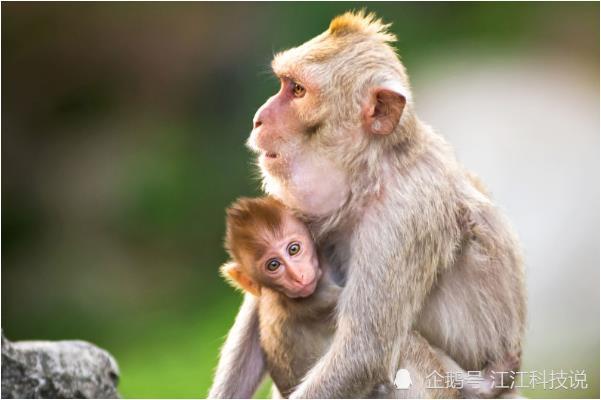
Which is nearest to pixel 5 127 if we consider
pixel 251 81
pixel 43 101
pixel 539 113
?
pixel 43 101

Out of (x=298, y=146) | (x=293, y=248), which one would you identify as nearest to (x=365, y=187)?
(x=298, y=146)

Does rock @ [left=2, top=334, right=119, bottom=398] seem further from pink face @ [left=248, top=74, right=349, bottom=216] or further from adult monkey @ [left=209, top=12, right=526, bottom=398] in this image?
pink face @ [left=248, top=74, right=349, bottom=216]

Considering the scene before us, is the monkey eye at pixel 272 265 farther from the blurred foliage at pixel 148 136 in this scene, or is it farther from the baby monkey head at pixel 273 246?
the blurred foliage at pixel 148 136

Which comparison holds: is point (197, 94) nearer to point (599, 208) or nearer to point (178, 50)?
point (178, 50)

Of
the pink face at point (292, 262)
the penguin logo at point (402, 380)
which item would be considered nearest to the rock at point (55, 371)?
the pink face at point (292, 262)

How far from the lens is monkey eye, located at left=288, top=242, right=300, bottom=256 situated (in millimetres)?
5730

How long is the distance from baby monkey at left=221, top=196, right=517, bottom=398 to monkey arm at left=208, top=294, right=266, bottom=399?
0.48m

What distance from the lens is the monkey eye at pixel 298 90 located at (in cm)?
555

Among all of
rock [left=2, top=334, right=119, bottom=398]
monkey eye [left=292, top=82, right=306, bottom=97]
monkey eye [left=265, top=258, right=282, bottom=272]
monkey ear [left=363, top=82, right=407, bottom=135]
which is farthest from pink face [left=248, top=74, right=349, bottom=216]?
rock [left=2, top=334, right=119, bottom=398]

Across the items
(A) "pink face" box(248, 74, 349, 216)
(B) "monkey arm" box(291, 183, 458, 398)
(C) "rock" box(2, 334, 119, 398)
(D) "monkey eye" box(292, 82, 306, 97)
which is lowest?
(C) "rock" box(2, 334, 119, 398)

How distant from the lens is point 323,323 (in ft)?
18.8

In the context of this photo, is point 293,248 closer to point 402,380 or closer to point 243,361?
point 402,380

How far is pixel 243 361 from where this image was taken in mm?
6379

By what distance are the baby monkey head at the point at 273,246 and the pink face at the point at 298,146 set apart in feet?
0.85
